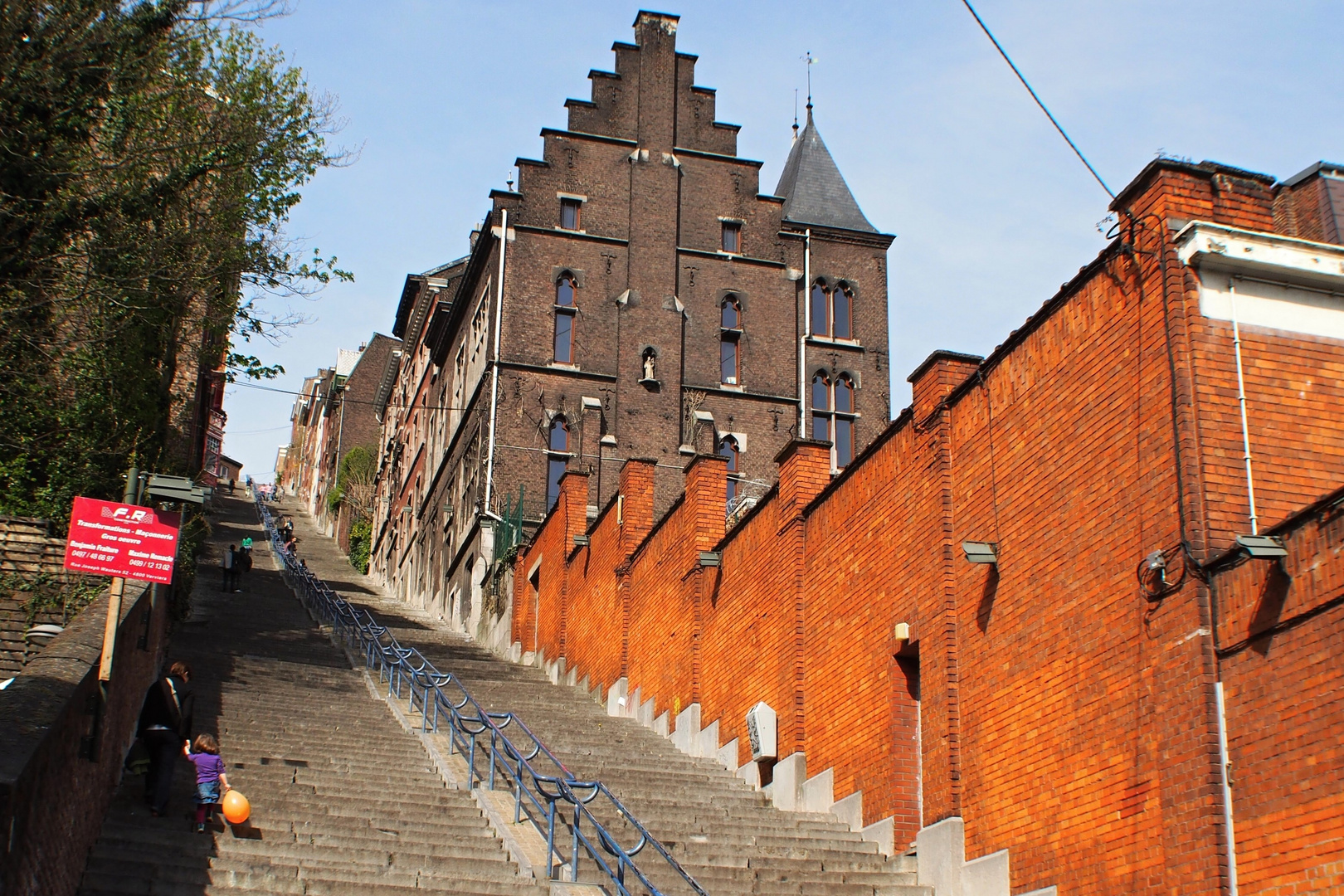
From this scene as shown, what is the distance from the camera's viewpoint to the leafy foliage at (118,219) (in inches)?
661

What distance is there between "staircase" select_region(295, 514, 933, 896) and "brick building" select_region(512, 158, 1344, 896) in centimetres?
47

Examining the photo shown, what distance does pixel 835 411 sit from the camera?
3744 cm

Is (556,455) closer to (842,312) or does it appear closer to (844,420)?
(844,420)

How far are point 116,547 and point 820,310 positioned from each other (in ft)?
92.7

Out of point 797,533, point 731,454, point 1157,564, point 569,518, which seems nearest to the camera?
point 1157,564

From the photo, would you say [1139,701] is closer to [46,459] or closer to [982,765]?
[982,765]

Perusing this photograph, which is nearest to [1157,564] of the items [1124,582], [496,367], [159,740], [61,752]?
[1124,582]

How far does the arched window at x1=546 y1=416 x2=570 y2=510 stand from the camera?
35.3 m

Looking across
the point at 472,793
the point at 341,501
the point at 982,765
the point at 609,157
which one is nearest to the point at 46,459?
the point at 472,793

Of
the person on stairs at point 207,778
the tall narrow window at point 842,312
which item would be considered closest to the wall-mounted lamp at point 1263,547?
the person on stairs at point 207,778

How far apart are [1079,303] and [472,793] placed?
774 centimetres

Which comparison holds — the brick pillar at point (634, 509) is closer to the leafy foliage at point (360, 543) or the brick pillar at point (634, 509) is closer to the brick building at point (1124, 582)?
the brick building at point (1124, 582)

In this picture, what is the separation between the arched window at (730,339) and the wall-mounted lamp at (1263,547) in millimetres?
27842

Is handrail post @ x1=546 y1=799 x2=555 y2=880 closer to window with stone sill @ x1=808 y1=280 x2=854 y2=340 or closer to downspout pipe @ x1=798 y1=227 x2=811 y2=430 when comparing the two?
downspout pipe @ x1=798 y1=227 x2=811 y2=430
